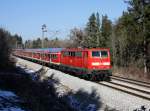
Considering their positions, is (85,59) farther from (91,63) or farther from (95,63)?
(95,63)

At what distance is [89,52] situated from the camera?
2936 cm

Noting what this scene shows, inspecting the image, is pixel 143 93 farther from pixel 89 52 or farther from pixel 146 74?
pixel 146 74

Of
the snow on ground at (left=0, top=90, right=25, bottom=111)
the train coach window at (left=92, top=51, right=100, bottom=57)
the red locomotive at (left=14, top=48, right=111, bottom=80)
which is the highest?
the train coach window at (left=92, top=51, right=100, bottom=57)

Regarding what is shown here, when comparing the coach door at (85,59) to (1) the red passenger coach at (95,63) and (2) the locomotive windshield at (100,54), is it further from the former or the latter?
(2) the locomotive windshield at (100,54)

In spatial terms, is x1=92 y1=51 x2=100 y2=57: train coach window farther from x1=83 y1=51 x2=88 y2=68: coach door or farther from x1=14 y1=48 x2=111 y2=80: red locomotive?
x1=83 y1=51 x2=88 y2=68: coach door

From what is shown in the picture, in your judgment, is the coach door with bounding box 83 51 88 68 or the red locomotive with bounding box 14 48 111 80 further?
the coach door with bounding box 83 51 88 68

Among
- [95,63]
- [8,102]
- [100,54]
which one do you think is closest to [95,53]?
[100,54]

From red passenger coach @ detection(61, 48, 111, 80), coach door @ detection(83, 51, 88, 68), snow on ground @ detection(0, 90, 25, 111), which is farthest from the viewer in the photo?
coach door @ detection(83, 51, 88, 68)

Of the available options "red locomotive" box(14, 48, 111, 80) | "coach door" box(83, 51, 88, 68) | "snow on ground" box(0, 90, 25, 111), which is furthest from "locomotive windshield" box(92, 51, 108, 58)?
"snow on ground" box(0, 90, 25, 111)

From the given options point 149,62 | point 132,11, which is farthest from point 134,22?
point 149,62

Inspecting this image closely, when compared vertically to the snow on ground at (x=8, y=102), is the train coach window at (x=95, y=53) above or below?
above

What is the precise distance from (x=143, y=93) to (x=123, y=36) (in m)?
23.1

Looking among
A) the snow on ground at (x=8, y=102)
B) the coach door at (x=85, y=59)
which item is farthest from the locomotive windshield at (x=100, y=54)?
the snow on ground at (x=8, y=102)

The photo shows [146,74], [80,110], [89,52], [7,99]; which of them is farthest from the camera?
[146,74]
